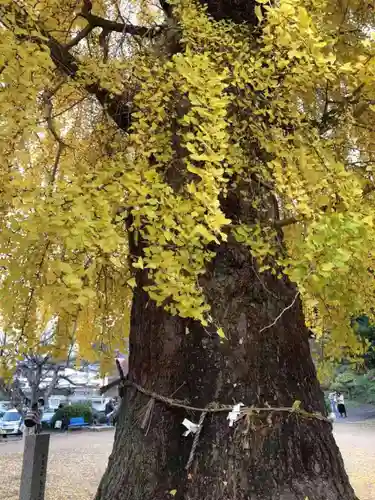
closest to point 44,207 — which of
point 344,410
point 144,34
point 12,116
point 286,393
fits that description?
point 12,116

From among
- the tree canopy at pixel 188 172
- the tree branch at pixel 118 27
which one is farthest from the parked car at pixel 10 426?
the tree branch at pixel 118 27

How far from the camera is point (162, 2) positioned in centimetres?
311

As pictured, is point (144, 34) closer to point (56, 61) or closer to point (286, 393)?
point (56, 61)

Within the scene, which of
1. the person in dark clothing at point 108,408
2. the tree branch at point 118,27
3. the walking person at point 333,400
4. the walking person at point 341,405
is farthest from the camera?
the person in dark clothing at point 108,408

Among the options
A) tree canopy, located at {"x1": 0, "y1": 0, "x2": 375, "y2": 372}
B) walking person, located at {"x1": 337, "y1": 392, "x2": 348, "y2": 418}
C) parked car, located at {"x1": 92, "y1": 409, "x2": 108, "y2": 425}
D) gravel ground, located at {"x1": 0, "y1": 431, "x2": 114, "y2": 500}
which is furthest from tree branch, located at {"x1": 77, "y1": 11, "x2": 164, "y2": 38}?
parked car, located at {"x1": 92, "y1": 409, "x2": 108, "y2": 425}

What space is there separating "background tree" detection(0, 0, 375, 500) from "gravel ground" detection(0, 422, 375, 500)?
15.8 ft

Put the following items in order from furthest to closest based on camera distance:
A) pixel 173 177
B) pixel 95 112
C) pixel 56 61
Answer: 1. pixel 95 112
2. pixel 56 61
3. pixel 173 177

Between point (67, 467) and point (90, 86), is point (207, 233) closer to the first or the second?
point (90, 86)

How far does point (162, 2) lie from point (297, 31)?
1.59 m

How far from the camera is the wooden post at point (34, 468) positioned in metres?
3.09

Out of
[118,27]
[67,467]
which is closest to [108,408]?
[67,467]

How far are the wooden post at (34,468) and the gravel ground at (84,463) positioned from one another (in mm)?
3835

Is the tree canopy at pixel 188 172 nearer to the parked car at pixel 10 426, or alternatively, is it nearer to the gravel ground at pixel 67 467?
the gravel ground at pixel 67 467

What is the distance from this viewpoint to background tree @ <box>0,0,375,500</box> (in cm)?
169
